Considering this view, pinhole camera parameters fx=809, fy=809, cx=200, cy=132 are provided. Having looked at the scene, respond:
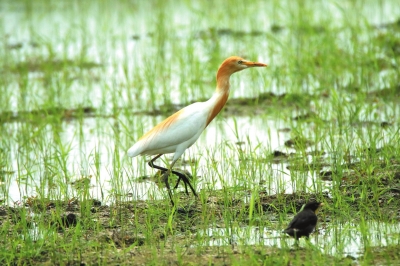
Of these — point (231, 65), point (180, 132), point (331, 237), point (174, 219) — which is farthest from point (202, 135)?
point (331, 237)

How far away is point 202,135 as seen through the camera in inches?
337

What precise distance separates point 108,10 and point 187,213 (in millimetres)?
8671

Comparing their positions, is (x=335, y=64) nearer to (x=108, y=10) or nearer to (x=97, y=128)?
(x=97, y=128)

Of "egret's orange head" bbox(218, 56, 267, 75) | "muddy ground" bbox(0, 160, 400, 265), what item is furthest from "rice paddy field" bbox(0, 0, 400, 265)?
"egret's orange head" bbox(218, 56, 267, 75)

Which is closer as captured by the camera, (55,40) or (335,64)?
(335,64)

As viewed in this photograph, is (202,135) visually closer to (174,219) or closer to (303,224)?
(174,219)

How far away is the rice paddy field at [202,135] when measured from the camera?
5.50m

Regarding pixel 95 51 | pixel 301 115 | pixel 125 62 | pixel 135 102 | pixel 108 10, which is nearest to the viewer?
pixel 301 115

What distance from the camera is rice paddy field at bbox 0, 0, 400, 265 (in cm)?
550

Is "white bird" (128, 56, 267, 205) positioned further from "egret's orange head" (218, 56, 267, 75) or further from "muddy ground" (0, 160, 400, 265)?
"muddy ground" (0, 160, 400, 265)

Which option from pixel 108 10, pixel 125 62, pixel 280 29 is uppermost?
pixel 108 10

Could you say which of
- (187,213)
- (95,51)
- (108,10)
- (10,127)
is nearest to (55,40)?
(95,51)

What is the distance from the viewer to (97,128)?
346 inches

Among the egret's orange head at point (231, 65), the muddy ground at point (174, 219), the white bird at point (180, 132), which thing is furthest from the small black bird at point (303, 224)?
the egret's orange head at point (231, 65)
